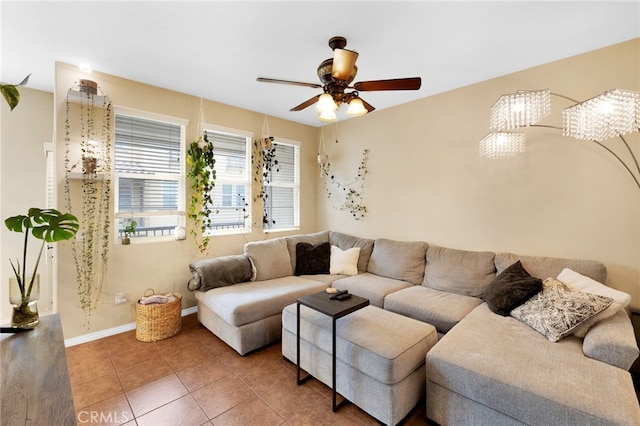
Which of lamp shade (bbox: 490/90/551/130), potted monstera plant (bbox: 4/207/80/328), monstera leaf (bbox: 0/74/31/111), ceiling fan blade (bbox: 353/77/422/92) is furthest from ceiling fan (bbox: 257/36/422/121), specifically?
potted monstera plant (bbox: 4/207/80/328)

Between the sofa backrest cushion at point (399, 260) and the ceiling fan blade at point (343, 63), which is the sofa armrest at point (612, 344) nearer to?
the sofa backrest cushion at point (399, 260)

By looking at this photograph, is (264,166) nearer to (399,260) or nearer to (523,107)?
(399,260)

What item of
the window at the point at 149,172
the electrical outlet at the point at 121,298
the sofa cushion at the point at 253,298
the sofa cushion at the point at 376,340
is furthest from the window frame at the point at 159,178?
the sofa cushion at the point at 376,340

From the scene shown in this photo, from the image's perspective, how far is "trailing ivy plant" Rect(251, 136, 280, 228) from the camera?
4.06 metres

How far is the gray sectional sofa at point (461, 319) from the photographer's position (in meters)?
1.40

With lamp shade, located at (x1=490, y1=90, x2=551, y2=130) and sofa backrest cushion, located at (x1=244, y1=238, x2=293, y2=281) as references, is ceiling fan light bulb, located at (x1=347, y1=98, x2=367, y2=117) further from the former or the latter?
sofa backrest cushion, located at (x1=244, y1=238, x2=293, y2=281)

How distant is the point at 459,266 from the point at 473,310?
24.8 inches

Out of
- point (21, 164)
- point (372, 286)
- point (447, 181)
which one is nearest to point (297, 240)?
point (372, 286)

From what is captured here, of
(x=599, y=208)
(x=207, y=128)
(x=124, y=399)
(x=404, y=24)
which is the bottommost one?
(x=124, y=399)

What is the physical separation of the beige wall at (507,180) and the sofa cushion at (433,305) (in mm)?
757

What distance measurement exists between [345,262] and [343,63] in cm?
247

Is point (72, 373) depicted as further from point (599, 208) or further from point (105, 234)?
point (599, 208)

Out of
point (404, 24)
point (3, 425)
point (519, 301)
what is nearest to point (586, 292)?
point (519, 301)

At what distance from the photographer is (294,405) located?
6.32 feet
